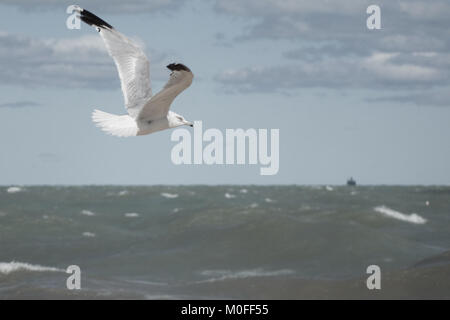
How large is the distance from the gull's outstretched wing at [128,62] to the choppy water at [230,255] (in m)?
Answer: 4.68

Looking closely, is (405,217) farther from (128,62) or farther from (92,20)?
(92,20)

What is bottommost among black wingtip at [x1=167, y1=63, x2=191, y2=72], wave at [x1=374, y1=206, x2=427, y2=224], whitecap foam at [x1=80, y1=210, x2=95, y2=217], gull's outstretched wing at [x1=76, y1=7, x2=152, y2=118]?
black wingtip at [x1=167, y1=63, x2=191, y2=72]

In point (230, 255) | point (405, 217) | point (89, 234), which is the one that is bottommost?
point (230, 255)

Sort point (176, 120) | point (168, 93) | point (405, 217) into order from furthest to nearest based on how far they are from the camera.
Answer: point (405, 217) < point (176, 120) < point (168, 93)

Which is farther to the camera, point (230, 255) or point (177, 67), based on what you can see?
point (230, 255)

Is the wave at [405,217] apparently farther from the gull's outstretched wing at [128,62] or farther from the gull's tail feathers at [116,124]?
the gull's tail feathers at [116,124]

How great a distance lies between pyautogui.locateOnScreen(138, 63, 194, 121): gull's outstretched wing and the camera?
30.3 feet

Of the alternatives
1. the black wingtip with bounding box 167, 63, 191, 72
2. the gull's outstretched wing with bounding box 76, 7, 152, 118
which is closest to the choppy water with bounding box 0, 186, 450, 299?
the gull's outstretched wing with bounding box 76, 7, 152, 118

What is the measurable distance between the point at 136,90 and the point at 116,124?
3.39 ft

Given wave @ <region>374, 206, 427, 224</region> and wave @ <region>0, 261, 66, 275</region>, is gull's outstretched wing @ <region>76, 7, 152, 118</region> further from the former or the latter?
wave @ <region>374, 206, 427, 224</region>

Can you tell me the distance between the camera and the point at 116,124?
10234 millimetres

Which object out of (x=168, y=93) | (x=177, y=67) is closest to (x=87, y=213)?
(x=168, y=93)
